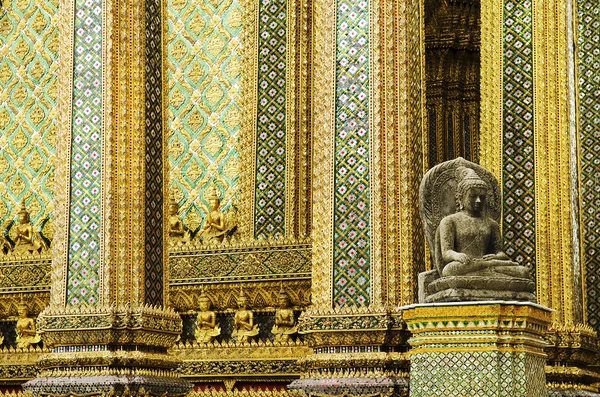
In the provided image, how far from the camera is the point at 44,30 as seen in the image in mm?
19922

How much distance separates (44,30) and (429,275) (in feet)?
31.0

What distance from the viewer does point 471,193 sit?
477 inches

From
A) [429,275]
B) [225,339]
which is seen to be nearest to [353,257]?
[429,275]

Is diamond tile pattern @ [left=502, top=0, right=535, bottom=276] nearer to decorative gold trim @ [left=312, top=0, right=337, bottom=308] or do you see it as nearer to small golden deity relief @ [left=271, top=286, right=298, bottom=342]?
decorative gold trim @ [left=312, top=0, right=337, bottom=308]

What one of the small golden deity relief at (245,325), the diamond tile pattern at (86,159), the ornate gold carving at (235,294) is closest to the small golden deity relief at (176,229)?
the ornate gold carving at (235,294)

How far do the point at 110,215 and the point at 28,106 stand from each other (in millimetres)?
6262

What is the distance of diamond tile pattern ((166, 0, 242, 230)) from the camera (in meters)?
18.3

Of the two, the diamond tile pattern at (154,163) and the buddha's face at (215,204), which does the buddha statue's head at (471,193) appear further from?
the buddha's face at (215,204)

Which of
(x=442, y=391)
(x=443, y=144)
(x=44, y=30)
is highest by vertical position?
(x=44, y=30)

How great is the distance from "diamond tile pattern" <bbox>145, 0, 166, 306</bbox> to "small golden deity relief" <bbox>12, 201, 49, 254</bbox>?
16.1 feet

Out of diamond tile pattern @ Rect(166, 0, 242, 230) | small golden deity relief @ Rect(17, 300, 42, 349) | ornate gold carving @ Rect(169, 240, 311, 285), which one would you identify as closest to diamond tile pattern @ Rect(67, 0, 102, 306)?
ornate gold carving @ Rect(169, 240, 311, 285)

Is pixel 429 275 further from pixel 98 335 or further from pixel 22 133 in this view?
pixel 22 133

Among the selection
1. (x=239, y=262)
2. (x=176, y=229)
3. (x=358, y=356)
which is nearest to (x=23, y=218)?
(x=176, y=229)

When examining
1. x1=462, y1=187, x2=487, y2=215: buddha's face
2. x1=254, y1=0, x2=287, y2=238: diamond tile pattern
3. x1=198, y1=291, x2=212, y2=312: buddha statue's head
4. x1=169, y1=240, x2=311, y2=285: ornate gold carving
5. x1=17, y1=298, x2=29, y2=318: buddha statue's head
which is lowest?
x1=17, y1=298, x2=29, y2=318: buddha statue's head
